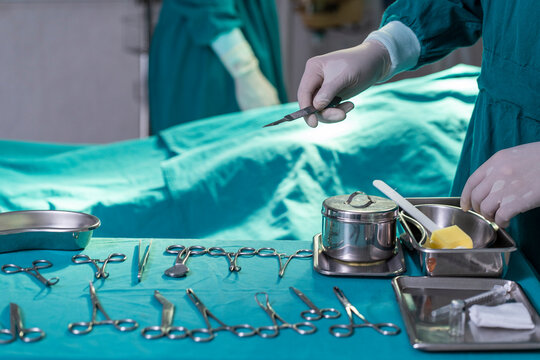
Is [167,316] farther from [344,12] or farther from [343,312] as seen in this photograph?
[344,12]

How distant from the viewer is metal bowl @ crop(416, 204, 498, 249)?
42.7 inches

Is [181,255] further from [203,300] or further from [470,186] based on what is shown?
[470,186]

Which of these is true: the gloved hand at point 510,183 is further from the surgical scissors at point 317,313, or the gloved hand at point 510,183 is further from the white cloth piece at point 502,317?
the surgical scissors at point 317,313

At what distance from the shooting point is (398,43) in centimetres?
144

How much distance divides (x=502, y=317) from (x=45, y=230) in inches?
30.5

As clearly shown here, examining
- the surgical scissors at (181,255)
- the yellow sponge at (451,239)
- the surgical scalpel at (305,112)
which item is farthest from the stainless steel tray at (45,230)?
the yellow sponge at (451,239)

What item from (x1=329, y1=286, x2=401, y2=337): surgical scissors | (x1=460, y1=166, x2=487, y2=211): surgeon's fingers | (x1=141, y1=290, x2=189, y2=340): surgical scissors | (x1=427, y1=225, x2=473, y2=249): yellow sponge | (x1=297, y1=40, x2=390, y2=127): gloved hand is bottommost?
(x1=141, y1=290, x2=189, y2=340): surgical scissors

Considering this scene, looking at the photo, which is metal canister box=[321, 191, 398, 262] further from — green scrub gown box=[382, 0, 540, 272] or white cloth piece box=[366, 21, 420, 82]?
white cloth piece box=[366, 21, 420, 82]

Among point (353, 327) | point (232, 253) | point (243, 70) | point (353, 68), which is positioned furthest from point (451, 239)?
point (243, 70)

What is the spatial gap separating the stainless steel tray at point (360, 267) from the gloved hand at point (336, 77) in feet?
1.12

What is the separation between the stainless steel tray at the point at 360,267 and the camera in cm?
99

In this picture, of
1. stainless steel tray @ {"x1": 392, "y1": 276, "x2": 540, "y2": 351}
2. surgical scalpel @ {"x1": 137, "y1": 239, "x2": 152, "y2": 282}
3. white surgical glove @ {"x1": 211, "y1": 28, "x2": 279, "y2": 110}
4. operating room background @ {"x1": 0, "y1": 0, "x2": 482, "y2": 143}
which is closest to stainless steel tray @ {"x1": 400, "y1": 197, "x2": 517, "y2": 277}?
stainless steel tray @ {"x1": 392, "y1": 276, "x2": 540, "y2": 351}

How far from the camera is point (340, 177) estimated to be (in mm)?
1925

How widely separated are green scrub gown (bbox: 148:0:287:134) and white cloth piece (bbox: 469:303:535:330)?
93.6 inches
